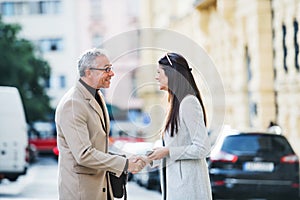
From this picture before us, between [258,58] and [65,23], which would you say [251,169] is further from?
[65,23]

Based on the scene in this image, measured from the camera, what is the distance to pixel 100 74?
6.15m

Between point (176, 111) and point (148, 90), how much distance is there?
45.3 meters

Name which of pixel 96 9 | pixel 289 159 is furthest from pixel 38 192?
pixel 96 9

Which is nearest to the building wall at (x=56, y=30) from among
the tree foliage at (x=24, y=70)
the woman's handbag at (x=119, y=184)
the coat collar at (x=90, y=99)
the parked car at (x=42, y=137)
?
the parked car at (x=42, y=137)

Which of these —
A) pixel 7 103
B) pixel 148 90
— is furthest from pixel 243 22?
pixel 148 90

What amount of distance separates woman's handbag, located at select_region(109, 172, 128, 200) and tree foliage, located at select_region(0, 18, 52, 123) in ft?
133

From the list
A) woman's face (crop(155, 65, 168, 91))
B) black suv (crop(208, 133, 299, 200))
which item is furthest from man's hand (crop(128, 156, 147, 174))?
black suv (crop(208, 133, 299, 200))

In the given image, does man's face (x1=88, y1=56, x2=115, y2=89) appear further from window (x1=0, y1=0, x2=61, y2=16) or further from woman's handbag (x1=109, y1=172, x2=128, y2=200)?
window (x1=0, y1=0, x2=61, y2=16)

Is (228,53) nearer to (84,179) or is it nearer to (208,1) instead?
(208,1)

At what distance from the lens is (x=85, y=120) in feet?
19.9

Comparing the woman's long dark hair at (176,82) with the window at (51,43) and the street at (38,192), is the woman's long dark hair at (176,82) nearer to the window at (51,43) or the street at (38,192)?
the street at (38,192)

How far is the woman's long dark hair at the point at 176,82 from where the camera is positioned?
6344 millimetres

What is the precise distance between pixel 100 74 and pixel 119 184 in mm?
901

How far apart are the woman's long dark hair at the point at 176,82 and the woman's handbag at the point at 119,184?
0.50 metres
